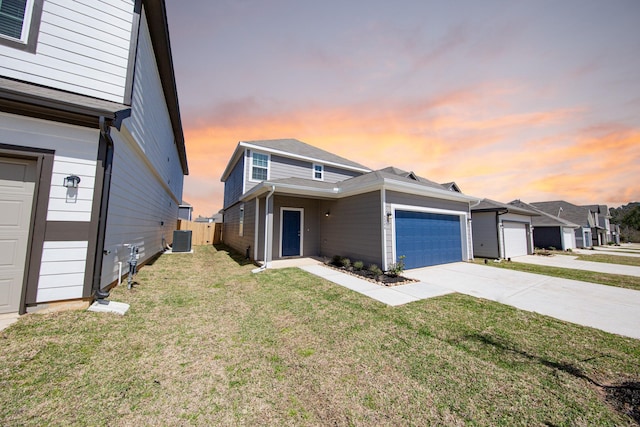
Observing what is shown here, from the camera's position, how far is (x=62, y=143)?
3.71 meters

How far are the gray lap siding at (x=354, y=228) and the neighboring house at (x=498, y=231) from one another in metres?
7.59

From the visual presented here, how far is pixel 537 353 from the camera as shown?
3.00 metres

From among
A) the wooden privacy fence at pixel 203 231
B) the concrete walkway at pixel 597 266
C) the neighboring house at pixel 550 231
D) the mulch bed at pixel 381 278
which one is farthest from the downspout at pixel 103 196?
the neighboring house at pixel 550 231

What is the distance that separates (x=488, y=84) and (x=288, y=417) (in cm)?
982

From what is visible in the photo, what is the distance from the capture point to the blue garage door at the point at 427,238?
819 cm

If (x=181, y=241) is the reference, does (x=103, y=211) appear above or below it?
above

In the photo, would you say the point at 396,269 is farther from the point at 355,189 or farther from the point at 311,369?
the point at 311,369

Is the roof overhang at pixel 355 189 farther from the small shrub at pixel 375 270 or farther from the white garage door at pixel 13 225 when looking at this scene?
the white garage door at pixel 13 225

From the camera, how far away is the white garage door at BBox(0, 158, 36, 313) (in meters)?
3.34

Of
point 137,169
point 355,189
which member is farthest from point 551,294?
point 137,169

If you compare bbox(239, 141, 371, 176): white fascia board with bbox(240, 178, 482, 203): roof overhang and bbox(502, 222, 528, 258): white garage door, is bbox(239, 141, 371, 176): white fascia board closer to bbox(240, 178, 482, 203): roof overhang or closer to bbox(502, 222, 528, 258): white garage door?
bbox(240, 178, 482, 203): roof overhang

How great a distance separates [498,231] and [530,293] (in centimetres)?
819

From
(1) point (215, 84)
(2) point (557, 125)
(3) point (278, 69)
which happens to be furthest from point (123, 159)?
(2) point (557, 125)

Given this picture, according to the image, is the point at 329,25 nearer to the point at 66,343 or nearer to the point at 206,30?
the point at 206,30
